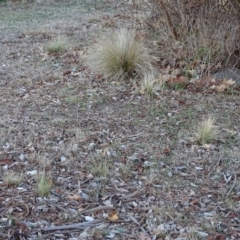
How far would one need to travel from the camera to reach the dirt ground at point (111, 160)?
2.96 m

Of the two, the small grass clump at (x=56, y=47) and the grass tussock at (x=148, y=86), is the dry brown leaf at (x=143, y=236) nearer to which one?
the grass tussock at (x=148, y=86)

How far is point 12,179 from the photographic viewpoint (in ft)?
11.0

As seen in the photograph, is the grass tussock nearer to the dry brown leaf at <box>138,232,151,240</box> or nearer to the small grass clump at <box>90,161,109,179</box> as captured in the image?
the small grass clump at <box>90,161,109,179</box>

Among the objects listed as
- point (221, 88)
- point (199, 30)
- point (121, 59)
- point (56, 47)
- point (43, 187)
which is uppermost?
point (199, 30)

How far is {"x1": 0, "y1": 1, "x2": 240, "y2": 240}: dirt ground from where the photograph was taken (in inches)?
117

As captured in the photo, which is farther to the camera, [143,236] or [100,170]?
[100,170]

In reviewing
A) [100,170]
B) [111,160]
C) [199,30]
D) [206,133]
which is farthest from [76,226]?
[199,30]

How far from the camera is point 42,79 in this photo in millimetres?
5848

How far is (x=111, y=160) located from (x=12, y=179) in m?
0.81

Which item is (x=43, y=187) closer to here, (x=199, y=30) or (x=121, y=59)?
(x=121, y=59)

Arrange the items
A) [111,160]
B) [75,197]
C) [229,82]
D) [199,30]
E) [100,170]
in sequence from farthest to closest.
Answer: [199,30] → [229,82] → [111,160] → [100,170] → [75,197]

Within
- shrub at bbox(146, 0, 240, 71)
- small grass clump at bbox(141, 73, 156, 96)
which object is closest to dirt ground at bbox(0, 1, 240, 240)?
small grass clump at bbox(141, 73, 156, 96)

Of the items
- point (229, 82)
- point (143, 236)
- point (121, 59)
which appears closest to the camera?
point (143, 236)

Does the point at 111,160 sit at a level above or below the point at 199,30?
below
